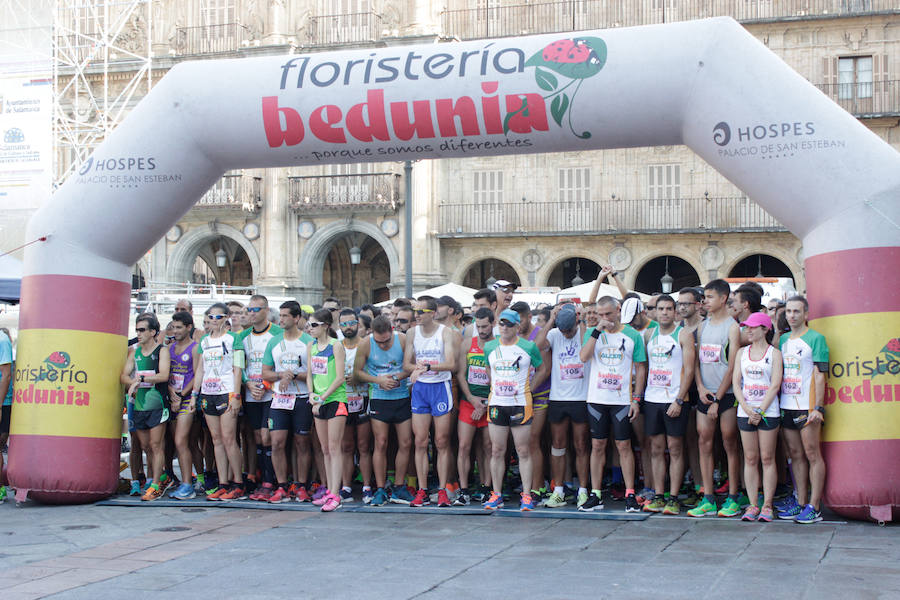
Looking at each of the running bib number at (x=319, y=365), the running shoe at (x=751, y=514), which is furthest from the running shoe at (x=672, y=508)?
the running bib number at (x=319, y=365)

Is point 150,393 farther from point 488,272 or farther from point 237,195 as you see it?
point 488,272

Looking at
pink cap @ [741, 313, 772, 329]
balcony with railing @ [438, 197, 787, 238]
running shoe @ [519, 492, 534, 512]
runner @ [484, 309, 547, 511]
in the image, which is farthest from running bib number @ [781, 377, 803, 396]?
balcony with railing @ [438, 197, 787, 238]

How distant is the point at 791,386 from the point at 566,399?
2.00 meters

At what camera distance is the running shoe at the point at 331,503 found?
8.77 meters

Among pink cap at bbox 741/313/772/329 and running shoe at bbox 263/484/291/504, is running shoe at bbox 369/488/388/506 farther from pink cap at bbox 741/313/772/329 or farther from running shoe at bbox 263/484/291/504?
pink cap at bbox 741/313/772/329

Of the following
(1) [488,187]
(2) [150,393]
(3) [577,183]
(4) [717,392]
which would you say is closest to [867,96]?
(3) [577,183]

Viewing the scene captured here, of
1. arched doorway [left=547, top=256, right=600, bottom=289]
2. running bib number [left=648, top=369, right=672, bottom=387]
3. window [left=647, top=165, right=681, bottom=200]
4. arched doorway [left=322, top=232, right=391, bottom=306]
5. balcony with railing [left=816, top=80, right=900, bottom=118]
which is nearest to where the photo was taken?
running bib number [left=648, top=369, right=672, bottom=387]

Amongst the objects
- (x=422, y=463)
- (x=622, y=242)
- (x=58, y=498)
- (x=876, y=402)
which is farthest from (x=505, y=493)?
(x=622, y=242)

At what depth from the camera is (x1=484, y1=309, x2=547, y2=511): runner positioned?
873 centimetres

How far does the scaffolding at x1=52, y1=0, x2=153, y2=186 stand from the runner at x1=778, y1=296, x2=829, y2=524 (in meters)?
23.5

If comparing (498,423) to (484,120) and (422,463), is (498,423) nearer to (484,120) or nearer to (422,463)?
(422,463)

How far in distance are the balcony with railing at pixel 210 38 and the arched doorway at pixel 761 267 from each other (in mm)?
16122

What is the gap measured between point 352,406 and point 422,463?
34.2 inches

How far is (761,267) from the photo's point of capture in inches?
1147
